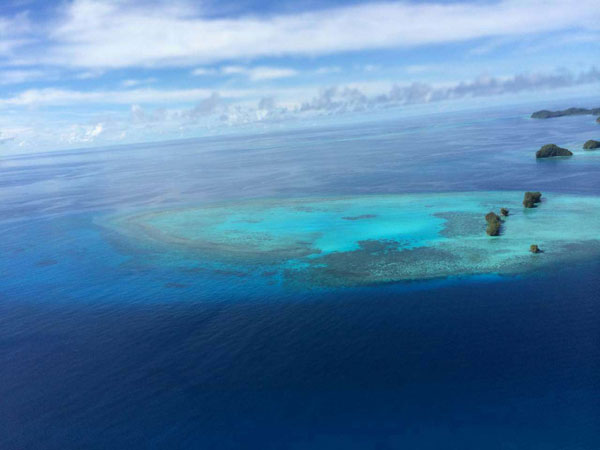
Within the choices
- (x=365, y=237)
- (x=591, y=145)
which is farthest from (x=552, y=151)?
(x=365, y=237)

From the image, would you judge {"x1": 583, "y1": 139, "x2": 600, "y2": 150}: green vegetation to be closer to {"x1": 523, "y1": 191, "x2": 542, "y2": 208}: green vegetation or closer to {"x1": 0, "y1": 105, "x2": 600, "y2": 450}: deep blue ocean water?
{"x1": 523, "y1": 191, "x2": 542, "y2": 208}: green vegetation

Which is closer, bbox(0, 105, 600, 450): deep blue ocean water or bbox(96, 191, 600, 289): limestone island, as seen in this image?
bbox(0, 105, 600, 450): deep blue ocean water

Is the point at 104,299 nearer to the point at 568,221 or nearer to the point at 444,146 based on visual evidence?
the point at 568,221

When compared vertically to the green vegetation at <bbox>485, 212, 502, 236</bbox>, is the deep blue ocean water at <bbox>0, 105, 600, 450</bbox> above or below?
below

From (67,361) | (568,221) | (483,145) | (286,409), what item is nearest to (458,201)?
(568,221)

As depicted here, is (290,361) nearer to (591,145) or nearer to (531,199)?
(531,199)

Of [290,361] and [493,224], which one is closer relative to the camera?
[290,361]

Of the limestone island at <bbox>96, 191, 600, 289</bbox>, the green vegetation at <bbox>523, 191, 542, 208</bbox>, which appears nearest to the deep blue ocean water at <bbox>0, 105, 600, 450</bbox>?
the limestone island at <bbox>96, 191, 600, 289</bbox>
